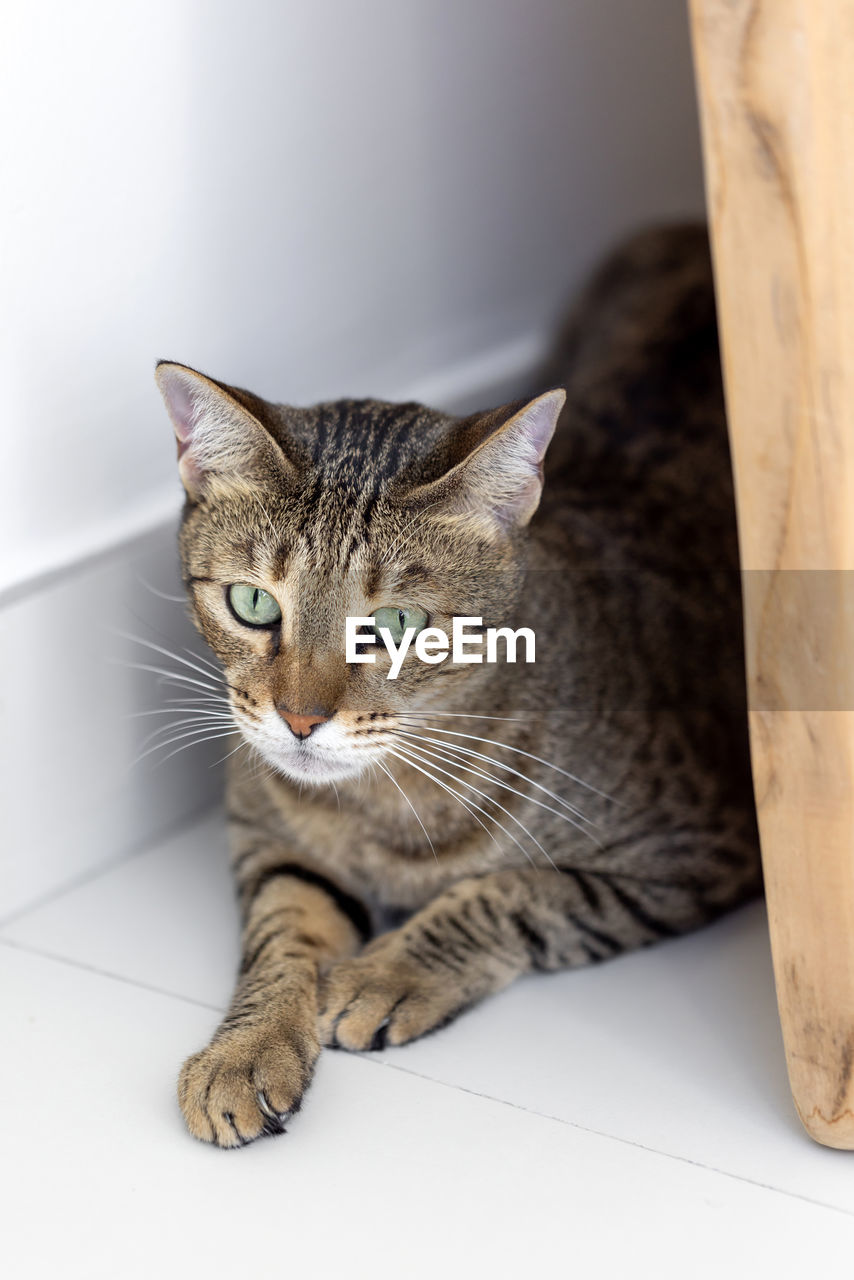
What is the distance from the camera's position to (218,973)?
55.2 inches

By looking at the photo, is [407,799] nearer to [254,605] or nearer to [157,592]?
[254,605]

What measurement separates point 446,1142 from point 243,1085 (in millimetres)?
180

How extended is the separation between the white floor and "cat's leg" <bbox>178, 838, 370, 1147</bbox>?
3 centimetres

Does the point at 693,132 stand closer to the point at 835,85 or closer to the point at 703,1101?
the point at 835,85

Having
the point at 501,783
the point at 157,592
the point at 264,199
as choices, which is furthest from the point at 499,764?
the point at 264,199

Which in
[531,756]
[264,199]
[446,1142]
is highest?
[264,199]

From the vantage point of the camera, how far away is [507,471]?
1.24 metres

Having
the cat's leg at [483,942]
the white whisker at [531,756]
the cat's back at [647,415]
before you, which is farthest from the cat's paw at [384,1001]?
the cat's back at [647,415]

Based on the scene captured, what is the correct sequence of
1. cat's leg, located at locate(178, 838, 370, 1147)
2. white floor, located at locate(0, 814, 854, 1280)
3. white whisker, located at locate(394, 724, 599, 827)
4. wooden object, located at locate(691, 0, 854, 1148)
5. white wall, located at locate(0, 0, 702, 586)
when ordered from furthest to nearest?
1. white wall, located at locate(0, 0, 702, 586)
2. white whisker, located at locate(394, 724, 599, 827)
3. cat's leg, located at locate(178, 838, 370, 1147)
4. white floor, located at locate(0, 814, 854, 1280)
5. wooden object, located at locate(691, 0, 854, 1148)

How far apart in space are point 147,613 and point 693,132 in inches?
53.3

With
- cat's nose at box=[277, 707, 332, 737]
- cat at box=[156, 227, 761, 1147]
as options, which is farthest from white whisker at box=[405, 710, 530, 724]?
cat's nose at box=[277, 707, 332, 737]

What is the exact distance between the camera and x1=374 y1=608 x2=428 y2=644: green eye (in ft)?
4.04

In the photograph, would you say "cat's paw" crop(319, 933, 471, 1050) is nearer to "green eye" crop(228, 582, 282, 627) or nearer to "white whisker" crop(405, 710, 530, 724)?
"white whisker" crop(405, 710, 530, 724)

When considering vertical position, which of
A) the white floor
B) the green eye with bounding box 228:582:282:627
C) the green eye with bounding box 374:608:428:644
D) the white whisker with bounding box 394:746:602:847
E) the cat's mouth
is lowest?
the white floor
